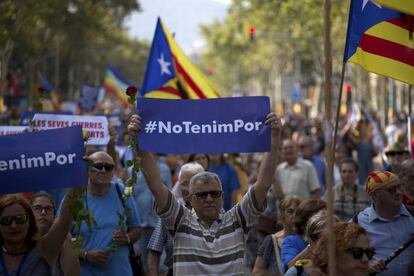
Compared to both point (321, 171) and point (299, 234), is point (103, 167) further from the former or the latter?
point (321, 171)

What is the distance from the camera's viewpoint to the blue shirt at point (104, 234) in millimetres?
6848

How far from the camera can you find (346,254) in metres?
4.68

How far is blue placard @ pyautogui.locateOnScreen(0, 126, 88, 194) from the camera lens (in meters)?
5.23

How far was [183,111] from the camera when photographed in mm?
6055

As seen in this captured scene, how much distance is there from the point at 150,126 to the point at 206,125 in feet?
1.29

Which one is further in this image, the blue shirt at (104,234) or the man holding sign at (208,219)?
the blue shirt at (104,234)

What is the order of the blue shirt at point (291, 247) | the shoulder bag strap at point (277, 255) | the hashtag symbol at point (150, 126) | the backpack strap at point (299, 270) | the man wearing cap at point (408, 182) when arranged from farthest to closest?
the man wearing cap at point (408, 182), the shoulder bag strap at point (277, 255), the blue shirt at point (291, 247), the hashtag symbol at point (150, 126), the backpack strap at point (299, 270)

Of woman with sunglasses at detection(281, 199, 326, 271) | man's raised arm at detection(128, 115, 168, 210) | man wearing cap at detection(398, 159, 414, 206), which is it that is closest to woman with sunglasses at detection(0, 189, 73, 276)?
man's raised arm at detection(128, 115, 168, 210)

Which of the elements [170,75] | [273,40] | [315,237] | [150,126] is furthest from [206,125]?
[273,40]

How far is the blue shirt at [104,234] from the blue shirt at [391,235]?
1793 mm

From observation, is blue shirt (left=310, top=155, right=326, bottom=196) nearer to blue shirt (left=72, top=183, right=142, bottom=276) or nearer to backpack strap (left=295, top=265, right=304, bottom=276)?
blue shirt (left=72, top=183, right=142, bottom=276)

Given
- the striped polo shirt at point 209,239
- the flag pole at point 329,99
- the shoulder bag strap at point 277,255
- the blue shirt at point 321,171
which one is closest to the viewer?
the flag pole at point 329,99

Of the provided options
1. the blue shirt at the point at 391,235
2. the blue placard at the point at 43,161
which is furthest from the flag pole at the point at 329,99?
the blue shirt at the point at 391,235

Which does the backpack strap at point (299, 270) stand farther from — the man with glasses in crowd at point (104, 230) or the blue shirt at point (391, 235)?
the man with glasses in crowd at point (104, 230)
